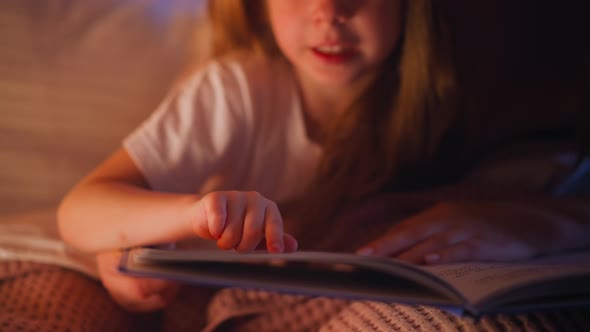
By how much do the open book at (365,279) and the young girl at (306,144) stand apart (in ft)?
0.30

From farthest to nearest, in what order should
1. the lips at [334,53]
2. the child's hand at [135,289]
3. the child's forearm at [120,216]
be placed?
1. the lips at [334,53]
2. the child's hand at [135,289]
3. the child's forearm at [120,216]

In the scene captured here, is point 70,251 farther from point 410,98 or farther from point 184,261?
point 410,98

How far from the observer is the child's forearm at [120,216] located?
562mm

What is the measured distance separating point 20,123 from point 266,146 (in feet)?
1.22

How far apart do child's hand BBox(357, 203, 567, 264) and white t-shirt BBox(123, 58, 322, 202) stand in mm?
180

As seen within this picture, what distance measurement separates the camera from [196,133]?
0.78 m

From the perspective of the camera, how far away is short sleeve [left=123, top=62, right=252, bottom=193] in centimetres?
74

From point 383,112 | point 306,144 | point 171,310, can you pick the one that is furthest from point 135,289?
point 383,112

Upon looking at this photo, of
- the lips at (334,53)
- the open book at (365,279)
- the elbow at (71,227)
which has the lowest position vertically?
the elbow at (71,227)

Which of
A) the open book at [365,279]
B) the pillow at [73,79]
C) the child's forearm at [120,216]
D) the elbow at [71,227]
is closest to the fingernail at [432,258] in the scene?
the open book at [365,279]

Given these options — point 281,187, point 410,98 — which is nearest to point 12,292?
point 281,187

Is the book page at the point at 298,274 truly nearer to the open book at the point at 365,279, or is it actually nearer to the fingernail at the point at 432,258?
the open book at the point at 365,279

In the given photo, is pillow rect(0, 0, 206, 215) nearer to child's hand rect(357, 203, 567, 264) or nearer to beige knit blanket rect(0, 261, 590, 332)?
beige knit blanket rect(0, 261, 590, 332)

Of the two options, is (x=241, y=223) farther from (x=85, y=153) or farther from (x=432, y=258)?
(x=85, y=153)
